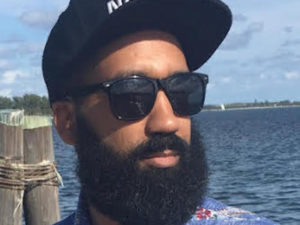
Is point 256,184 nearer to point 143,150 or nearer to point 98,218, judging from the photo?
point 98,218

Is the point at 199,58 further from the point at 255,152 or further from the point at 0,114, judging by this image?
the point at 255,152

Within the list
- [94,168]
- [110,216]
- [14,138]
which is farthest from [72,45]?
[14,138]

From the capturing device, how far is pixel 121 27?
2.46m

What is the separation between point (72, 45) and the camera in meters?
2.52

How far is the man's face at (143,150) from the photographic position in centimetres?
239

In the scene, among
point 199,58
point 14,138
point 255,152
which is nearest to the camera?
point 199,58

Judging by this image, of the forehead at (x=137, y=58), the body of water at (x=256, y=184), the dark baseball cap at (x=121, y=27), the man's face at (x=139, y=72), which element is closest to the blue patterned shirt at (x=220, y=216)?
the man's face at (x=139, y=72)

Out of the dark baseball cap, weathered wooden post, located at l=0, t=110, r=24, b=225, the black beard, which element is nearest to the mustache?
the black beard

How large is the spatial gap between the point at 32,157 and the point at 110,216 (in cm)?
415

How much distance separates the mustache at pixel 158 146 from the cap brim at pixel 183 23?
408 millimetres

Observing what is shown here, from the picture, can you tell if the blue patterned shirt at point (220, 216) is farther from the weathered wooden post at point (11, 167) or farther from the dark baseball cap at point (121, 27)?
the weathered wooden post at point (11, 167)

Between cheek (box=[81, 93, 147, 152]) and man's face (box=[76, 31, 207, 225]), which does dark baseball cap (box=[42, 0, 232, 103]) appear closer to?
man's face (box=[76, 31, 207, 225])

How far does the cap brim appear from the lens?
8.06 ft

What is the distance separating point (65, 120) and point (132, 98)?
1.21ft
